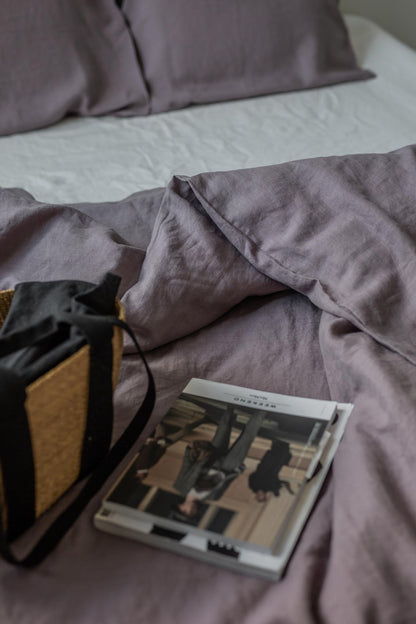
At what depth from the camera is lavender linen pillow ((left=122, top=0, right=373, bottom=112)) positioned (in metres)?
1.65

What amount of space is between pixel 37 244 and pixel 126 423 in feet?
1.10

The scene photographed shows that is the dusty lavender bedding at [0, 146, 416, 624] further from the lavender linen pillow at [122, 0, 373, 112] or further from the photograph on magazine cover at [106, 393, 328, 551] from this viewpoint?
the lavender linen pillow at [122, 0, 373, 112]

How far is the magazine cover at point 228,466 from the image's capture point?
0.62 m

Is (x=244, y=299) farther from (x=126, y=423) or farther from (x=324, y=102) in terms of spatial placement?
(x=324, y=102)

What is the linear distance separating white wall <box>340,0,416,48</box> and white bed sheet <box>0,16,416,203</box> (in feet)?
2.33

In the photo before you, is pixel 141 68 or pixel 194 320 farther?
pixel 141 68

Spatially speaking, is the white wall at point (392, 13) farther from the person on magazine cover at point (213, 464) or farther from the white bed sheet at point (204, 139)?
the person on magazine cover at point (213, 464)

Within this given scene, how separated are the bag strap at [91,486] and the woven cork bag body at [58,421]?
2 centimetres

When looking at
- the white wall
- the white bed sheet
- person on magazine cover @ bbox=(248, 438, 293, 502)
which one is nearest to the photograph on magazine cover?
person on magazine cover @ bbox=(248, 438, 293, 502)

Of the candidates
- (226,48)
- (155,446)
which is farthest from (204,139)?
(155,446)

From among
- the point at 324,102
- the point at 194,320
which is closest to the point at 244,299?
the point at 194,320

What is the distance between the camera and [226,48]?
167cm

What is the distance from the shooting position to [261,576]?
0.59 metres

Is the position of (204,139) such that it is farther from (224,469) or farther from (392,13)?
(392,13)
